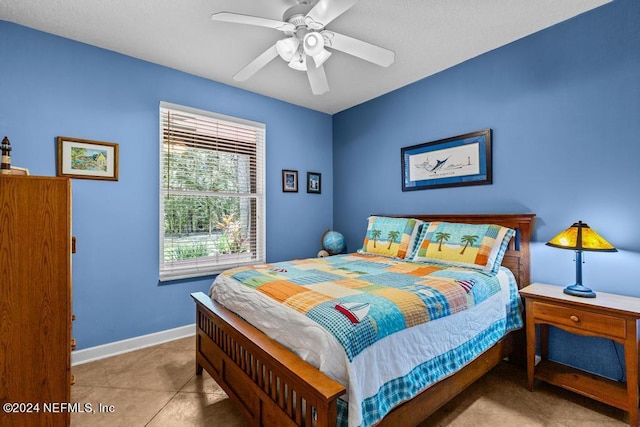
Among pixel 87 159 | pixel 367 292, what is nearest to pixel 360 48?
pixel 367 292

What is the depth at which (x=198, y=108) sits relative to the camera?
3172mm

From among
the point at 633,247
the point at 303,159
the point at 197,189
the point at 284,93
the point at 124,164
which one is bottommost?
the point at 633,247

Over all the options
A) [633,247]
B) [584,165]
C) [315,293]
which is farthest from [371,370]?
[584,165]

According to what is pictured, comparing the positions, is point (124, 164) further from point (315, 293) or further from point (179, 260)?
point (315, 293)

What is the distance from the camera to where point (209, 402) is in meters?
1.97

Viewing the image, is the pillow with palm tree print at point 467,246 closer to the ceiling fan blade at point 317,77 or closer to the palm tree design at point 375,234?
the palm tree design at point 375,234

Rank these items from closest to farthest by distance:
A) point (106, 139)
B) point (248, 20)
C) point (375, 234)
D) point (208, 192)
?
point (248, 20), point (106, 139), point (375, 234), point (208, 192)

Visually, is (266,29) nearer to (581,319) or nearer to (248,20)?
(248,20)

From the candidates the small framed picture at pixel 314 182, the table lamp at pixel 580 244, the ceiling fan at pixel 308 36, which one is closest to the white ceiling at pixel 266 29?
the ceiling fan at pixel 308 36

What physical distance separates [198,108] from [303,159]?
1.42 m

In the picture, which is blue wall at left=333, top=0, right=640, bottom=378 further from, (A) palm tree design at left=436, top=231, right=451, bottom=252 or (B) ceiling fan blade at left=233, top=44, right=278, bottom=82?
(B) ceiling fan blade at left=233, top=44, right=278, bottom=82

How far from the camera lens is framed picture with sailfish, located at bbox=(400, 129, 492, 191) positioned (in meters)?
2.80

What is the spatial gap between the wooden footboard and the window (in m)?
1.12

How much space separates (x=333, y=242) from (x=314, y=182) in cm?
86
